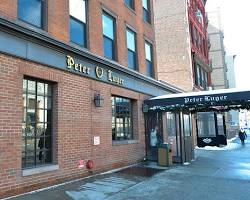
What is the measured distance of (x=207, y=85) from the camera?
Result: 35094 mm

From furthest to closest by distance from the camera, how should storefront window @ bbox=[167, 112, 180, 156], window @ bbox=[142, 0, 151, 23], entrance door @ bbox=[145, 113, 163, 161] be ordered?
1. window @ bbox=[142, 0, 151, 23]
2. entrance door @ bbox=[145, 113, 163, 161]
3. storefront window @ bbox=[167, 112, 180, 156]

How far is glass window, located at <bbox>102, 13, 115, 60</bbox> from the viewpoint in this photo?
13.7m

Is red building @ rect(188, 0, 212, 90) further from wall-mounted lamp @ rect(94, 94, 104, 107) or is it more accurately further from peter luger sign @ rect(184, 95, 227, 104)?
wall-mounted lamp @ rect(94, 94, 104, 107)

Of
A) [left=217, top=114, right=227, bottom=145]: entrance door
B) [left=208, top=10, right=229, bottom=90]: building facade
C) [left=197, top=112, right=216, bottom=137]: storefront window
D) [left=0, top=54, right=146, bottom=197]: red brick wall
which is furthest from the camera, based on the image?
[left=208, top=10, right=229, bottom=90]: building facade

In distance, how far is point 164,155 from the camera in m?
13.8

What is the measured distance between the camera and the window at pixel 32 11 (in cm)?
927

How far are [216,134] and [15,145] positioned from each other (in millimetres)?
20865

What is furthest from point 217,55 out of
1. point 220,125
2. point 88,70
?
point 88,70

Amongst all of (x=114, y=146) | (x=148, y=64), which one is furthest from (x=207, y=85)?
(x=114, y=146)

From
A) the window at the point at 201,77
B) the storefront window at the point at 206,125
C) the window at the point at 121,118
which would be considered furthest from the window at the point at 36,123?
the window at the point at 201,77

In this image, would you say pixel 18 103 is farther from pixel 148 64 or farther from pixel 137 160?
pixel 148 64

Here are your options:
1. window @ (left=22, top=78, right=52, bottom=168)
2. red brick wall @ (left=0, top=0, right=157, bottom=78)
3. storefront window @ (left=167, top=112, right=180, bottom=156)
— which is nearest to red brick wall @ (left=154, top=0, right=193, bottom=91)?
storefront window @ (left=167, top=112, right=180, bottom=156)

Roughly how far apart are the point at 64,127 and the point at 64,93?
1.09 metres

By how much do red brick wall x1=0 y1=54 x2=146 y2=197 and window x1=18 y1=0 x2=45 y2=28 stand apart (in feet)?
4.75
